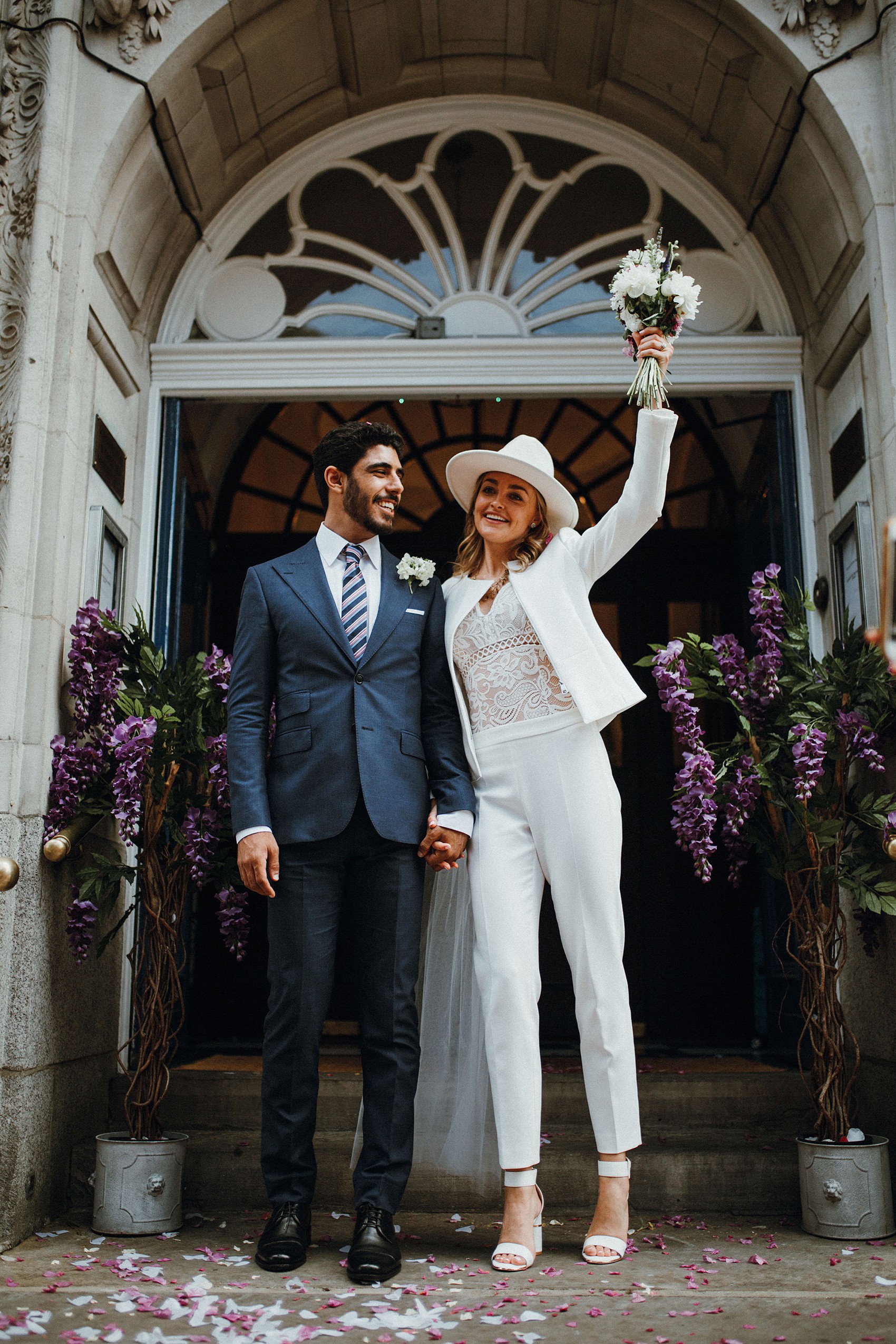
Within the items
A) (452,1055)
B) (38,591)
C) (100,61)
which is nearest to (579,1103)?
(452,1055)

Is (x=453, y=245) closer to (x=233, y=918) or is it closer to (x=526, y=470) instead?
(x=526, y=470)

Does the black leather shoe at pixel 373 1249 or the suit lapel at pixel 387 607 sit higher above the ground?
the suit lapel at pixel 387 607

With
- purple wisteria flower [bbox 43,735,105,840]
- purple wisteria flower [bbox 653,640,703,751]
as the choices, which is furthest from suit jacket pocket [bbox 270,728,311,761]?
purple wisteria flower [bbox 653,640,703,751]

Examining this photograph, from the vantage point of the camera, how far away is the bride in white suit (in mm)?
3004

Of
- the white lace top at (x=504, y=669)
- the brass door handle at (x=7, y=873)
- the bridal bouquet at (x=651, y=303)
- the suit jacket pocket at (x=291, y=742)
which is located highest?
the bridal bouquet at (x=651, y=303)

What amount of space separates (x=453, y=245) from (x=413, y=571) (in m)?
2.36

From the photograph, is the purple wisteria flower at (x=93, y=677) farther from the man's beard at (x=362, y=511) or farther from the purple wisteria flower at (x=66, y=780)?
the man's beard at (x=362, y=511)

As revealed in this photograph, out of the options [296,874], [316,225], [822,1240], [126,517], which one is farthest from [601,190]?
[822,1240]

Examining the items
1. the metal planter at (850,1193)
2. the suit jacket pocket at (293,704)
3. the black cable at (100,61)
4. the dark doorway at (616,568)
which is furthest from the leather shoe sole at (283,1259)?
the black cable at (100,61)

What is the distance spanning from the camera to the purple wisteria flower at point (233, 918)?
11.8ft

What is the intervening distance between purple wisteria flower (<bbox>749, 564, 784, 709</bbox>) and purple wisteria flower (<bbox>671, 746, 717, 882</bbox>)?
30 centimetres

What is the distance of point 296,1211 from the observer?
2957 millimetres

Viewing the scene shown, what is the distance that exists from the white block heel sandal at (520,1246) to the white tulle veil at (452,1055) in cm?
26

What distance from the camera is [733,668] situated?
3.69 m
